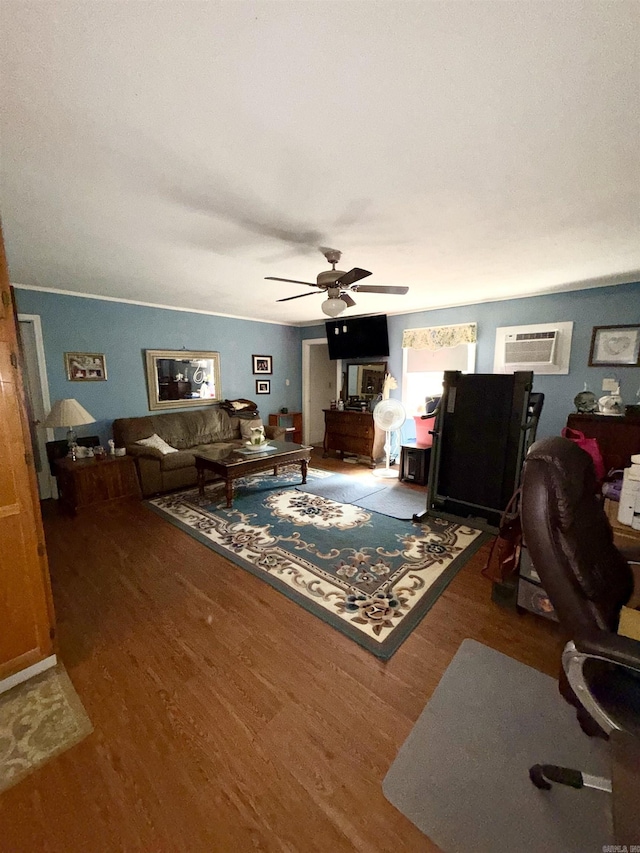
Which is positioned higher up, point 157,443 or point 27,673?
point 157,443

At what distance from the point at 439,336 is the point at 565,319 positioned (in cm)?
149

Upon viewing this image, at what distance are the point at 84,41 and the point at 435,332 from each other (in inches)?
181

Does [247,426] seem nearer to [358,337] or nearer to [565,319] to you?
[358,337]

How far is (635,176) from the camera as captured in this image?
1631 millimetres

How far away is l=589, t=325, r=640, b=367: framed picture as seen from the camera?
3.49 metres

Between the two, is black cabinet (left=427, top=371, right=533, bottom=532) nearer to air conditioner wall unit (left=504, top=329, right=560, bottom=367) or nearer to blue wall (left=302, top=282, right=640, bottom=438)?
blue wall (left=302, top=282, right=640, bottom=438)

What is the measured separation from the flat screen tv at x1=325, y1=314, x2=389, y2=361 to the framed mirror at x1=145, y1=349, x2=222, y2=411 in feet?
6.63

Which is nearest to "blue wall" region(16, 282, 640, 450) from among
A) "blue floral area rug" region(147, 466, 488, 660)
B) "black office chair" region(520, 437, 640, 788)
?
"blue floral area rug" region(147, 466, 488, 660)

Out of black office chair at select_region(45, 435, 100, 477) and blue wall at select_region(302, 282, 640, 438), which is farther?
black office chair at select_region(45, 435, 100, 477)

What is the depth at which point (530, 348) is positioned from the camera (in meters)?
4.13

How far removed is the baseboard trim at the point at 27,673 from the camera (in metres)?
1.58

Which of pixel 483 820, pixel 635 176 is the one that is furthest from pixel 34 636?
pixel 635 176

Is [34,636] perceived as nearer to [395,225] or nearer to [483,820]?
[483,820]

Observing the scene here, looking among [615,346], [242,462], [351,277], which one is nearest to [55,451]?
[242,462]
